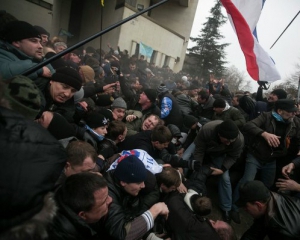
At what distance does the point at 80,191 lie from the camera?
4.53 feet

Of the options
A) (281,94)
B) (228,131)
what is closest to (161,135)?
(228,131)

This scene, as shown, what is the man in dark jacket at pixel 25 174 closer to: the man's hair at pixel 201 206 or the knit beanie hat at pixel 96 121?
the man's hair at pixel 201 206

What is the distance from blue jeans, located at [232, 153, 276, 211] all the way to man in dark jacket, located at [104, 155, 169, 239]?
6.93 feet

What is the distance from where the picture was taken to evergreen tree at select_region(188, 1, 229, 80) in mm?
31047

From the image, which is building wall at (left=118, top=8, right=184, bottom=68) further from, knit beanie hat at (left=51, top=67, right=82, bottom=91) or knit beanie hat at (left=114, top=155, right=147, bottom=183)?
knit beanie hat at (left=114, top=155, right=147, bottom=183)

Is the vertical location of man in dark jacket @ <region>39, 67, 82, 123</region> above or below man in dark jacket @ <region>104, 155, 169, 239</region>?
above

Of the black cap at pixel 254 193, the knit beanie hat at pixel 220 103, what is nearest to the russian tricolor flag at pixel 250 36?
the knit beanie hat at pixel 220 103

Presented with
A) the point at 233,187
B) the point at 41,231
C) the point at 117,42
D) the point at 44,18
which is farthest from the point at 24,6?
the point at 41,231

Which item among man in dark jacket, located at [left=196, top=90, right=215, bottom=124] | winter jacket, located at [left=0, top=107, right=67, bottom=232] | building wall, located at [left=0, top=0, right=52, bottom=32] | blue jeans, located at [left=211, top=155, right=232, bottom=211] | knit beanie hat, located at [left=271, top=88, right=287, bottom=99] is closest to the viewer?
winter jacket, located at [left=0, top=107, right=67, bottom=232]

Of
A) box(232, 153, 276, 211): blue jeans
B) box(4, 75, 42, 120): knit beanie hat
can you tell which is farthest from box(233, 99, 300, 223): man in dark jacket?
box(4, 75, 42, 120): knit beanie hat

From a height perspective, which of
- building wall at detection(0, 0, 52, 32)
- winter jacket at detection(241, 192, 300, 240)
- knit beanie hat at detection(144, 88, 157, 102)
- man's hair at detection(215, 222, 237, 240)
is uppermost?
building wall at detection(0, 0, 52, 32)

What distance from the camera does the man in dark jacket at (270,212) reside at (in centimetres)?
199

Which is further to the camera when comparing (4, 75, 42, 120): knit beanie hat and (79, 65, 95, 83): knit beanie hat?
(79, 65, 95, 83): knit beanie hat

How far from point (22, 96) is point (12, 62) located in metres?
0.87
